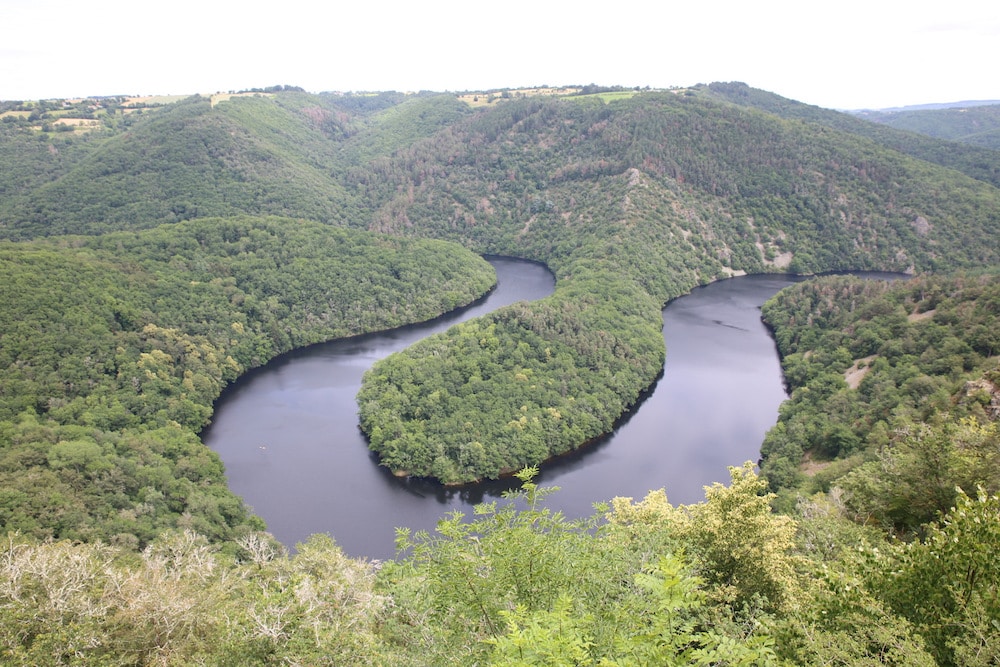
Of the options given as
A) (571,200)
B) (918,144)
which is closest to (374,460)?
(571,200)

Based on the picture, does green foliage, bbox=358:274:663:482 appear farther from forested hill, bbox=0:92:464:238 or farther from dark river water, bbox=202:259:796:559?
forested hill, bbox=0:92:464:238

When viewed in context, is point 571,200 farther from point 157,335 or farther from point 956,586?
point 956,586

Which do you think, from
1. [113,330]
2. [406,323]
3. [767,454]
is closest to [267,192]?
[406,323]

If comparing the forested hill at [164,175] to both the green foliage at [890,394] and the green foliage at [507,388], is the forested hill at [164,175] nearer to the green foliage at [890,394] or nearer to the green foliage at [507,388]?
the green foliage at [507,388]

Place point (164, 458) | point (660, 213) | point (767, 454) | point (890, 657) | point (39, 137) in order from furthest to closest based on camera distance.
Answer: point (39, 137)
point (660, 213)
point (767, 454)
point (164, 458)
point (890, 657)

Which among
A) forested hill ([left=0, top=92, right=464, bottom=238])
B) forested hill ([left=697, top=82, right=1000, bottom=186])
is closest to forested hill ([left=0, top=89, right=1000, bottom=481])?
forested hill ([left=0, top=92, right=464, bottom=238])

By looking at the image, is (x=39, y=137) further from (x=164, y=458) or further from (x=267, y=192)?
(x=164, y=458)

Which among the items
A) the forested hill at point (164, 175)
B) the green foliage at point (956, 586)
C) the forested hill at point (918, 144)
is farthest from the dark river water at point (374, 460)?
the forested hill at point (918, 144)
